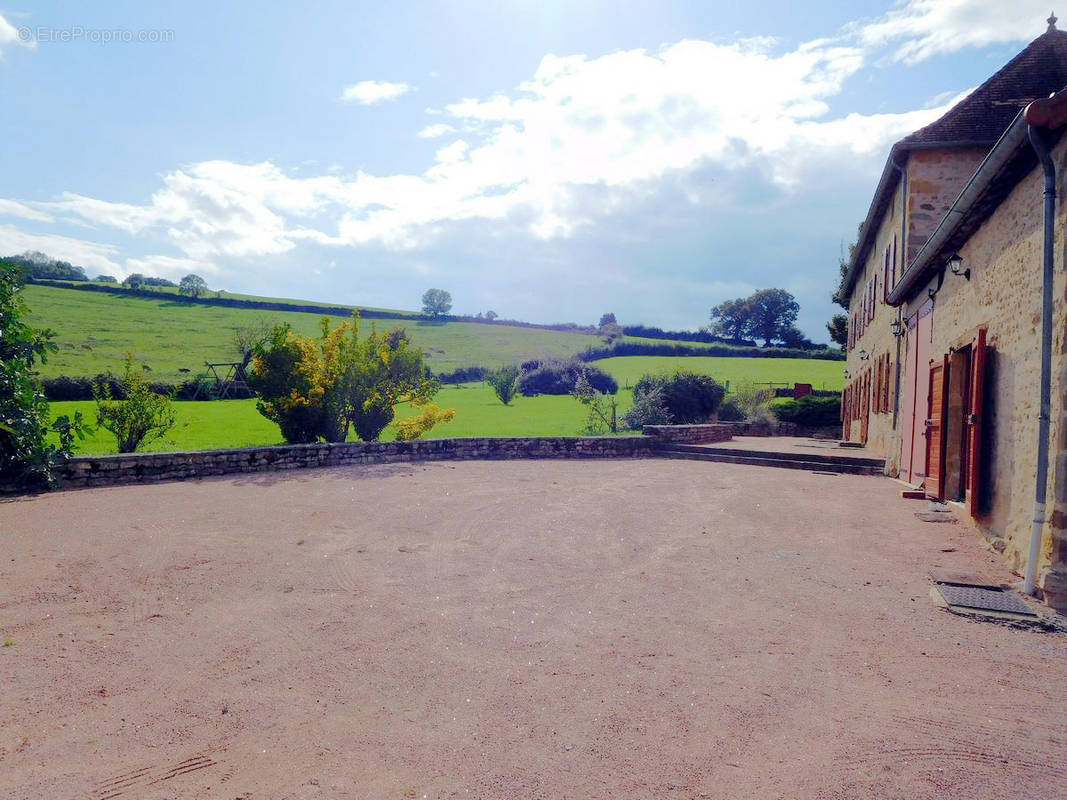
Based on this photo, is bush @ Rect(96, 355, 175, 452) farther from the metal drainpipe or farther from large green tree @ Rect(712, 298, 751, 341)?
large green tree @ Rect(712, 298, 751, 341)

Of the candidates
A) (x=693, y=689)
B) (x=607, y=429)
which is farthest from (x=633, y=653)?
(x=607, y=429)

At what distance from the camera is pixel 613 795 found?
9.39ft

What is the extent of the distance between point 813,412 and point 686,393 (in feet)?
34.5

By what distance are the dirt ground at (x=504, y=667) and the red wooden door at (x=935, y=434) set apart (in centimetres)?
194

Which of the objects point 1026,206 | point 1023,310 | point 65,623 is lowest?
point 65,623

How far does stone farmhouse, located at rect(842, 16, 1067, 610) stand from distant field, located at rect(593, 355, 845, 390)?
2474 cm

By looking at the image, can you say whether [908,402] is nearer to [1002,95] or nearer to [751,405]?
[1002,95]

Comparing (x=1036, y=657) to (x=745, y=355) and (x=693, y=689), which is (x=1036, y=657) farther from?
(x=745, y=355)

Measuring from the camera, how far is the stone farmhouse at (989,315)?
5.73 meters

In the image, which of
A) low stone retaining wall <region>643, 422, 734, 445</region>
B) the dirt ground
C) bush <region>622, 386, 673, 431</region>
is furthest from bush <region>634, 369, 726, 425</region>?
the dirt ground

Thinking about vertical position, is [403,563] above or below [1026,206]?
below

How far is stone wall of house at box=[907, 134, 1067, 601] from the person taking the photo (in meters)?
5.59

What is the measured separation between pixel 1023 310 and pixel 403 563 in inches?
258

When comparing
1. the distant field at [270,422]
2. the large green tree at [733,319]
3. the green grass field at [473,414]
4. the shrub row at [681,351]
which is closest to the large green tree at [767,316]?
the large green tree at [733,319]
